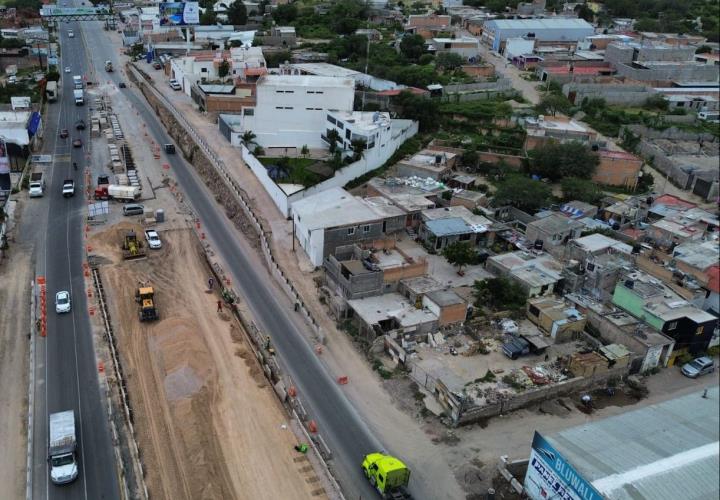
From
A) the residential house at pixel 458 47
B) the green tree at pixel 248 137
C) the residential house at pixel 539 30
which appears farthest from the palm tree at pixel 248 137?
the residential house at pixel 539 30

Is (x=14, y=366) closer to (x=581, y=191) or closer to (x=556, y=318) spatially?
(x=556, y=318)

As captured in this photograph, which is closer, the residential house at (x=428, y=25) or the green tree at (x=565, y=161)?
the green tree at (x=565, y=161)

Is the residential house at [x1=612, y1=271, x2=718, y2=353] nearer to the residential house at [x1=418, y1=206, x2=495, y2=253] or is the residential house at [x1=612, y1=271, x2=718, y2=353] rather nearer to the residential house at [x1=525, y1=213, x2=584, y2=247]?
the residential house at [x1=525, y1=213, x2=584, y2=247]

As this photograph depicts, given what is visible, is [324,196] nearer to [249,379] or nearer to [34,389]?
[249,379]

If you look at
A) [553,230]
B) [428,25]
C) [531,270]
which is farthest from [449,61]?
A: [531,270]

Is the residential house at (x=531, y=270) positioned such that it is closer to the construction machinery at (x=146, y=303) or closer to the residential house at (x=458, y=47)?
the construction machinery at (x=146, y=303)

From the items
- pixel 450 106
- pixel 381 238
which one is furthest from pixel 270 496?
pixel 450 106
